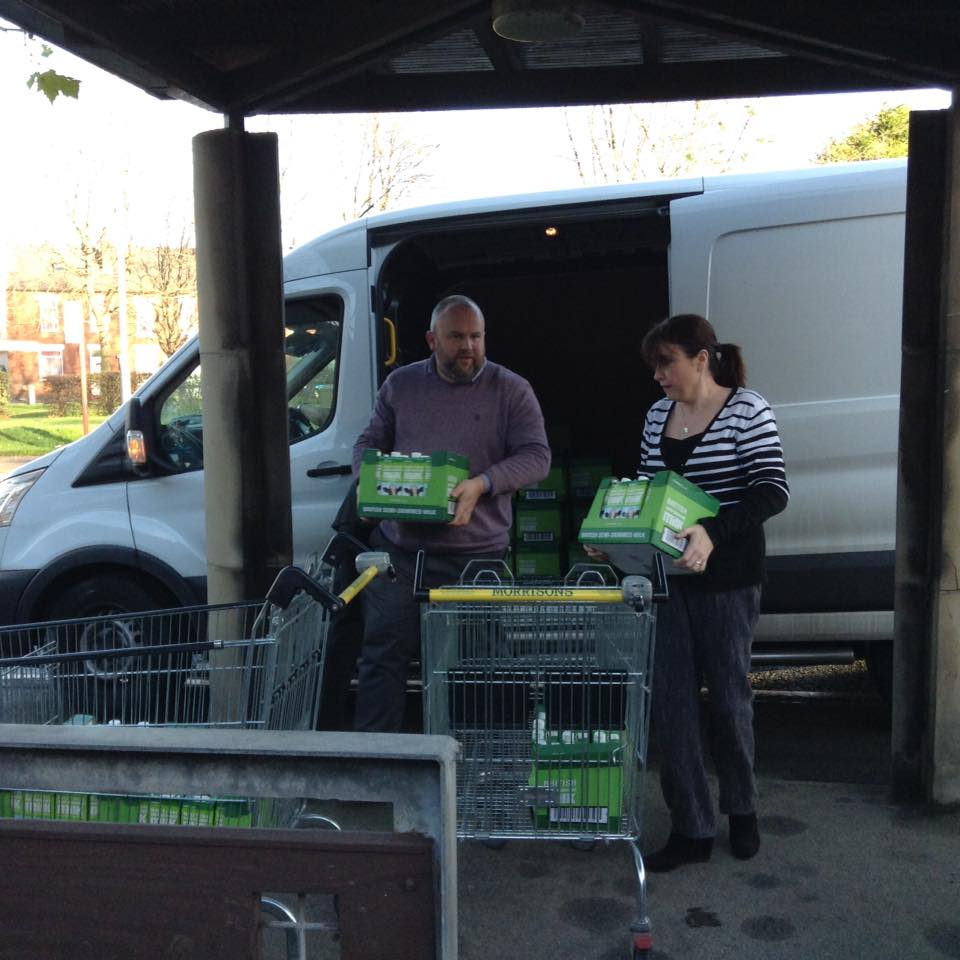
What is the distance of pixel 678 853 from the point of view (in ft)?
12.5

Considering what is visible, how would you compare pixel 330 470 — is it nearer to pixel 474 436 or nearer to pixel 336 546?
pixel 474 436

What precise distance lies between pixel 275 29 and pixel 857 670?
16.0 feet

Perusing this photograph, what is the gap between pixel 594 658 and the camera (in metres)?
3.24

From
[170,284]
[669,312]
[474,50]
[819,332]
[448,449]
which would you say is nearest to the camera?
[448,449]

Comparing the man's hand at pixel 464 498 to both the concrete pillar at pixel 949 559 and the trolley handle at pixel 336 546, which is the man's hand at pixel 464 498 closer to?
the trolley handle at pixel 336 546

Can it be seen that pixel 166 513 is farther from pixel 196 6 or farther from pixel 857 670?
pixel 857 670

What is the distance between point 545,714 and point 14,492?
3490 millimetres

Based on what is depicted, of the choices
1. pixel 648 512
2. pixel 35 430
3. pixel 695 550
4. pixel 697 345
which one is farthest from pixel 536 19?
pixel 35 430

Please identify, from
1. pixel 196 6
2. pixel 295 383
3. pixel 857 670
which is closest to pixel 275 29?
pixel 196 6

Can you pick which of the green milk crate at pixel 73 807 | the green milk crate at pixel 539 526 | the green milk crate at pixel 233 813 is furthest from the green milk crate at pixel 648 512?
the green milk crate at pixel 539 526

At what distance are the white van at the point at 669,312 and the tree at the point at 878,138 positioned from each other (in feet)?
44.6

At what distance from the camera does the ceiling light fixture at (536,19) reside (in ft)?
12.3

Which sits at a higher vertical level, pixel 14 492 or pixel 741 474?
pixel 741 474

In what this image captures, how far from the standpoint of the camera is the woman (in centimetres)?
368
